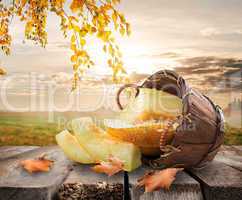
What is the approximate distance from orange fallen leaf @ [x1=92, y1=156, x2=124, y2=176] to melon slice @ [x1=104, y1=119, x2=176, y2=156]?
0.63 ft

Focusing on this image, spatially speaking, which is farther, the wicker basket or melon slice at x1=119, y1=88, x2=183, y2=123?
melon slice at x1=119, y1=88, x2=183, y2=123

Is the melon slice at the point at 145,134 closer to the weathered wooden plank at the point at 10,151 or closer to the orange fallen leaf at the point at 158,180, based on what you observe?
the orange fallen leaf at the point at 158,180

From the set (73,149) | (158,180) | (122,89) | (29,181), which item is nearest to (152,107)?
(122,89)

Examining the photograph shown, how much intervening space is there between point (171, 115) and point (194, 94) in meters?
0.33

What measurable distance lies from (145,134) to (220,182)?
0.50 m

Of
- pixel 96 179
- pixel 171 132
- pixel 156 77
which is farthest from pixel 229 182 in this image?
pixel 156 77

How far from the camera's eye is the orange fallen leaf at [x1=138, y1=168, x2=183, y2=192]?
1.74 m

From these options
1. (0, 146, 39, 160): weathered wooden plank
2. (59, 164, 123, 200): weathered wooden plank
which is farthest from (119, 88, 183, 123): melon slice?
(0, 146, 39, 160): weathered wooden plank

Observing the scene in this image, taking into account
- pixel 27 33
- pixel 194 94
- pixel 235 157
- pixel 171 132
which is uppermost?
pixel 27 33

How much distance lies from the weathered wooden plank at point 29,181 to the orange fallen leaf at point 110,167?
18cm

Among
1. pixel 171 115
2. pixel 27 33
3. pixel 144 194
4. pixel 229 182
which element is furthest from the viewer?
pixel 27 33

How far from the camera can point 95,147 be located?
215 cm

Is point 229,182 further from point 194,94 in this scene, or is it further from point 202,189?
point 194,94

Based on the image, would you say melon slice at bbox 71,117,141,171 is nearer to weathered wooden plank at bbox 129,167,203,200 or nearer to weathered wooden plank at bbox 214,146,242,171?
weathered wooden plank at bbox 129,167,203,200
